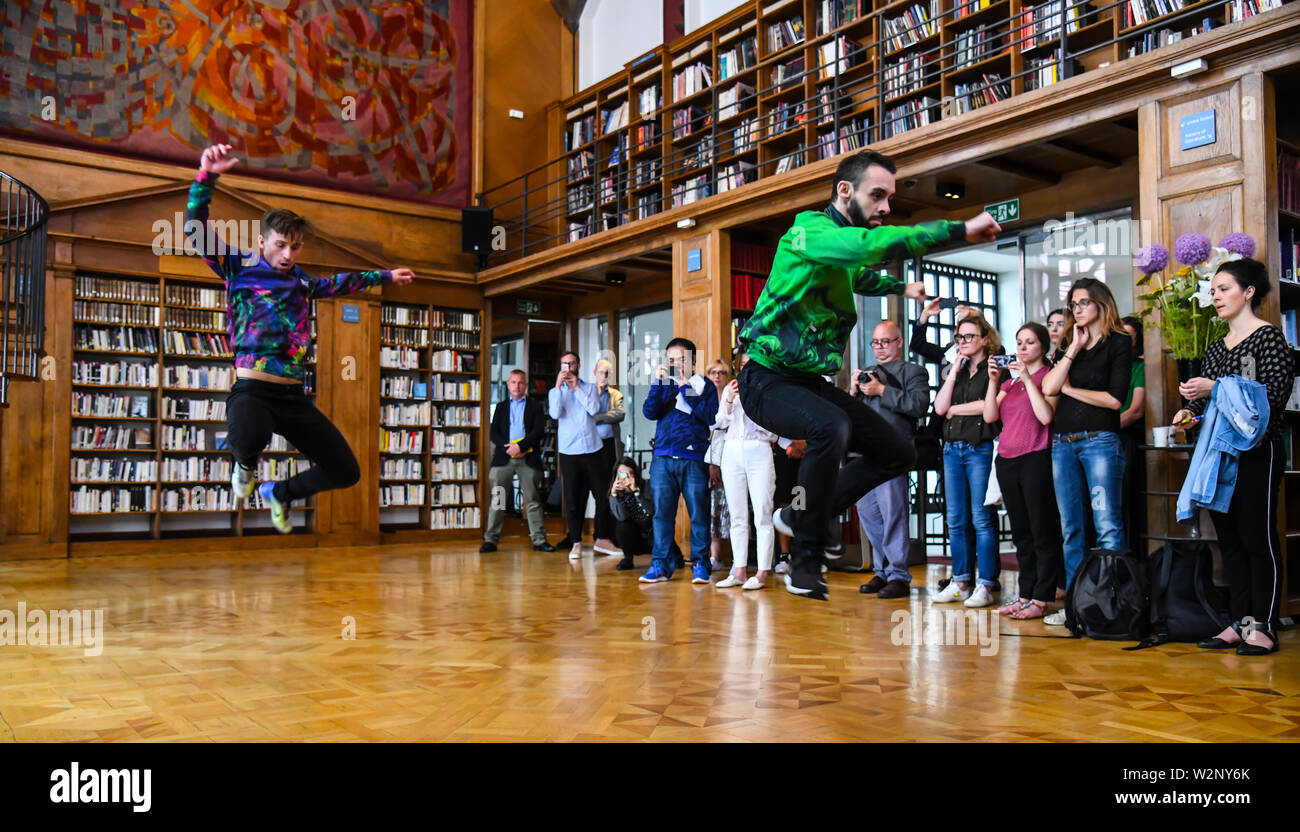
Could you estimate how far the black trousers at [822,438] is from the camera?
127 inches

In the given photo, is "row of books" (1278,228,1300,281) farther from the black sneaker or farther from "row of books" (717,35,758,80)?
"row of books" (717,35,758,80)

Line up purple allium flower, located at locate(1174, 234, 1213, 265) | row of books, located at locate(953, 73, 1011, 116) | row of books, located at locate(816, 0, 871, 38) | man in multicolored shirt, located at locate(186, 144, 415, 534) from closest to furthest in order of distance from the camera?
man in multicolored shirt, located at locate(186, 144, 415, 534) < purple allium flower, located at locate(1174, 234, 1213, 265) < row of books, located at locate(953, 73, 1011, 116) < row of books, located at locate(816, 0, 871, 38)

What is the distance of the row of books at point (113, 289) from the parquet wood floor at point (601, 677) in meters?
4.19

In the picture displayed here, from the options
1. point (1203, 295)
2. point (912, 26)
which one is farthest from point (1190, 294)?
point (912, 26)

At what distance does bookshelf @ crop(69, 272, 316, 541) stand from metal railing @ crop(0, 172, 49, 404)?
Result: 2.76ft

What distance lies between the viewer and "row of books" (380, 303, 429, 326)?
35.1 ft

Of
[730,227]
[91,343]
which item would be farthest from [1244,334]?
[91,343]

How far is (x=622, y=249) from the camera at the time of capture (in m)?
9.39

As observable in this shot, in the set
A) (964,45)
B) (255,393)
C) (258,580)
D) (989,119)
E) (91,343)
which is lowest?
(258,580)

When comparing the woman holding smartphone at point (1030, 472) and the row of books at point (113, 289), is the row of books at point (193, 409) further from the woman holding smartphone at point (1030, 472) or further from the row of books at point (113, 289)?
the woman holding smartphone at point (1030, 472)

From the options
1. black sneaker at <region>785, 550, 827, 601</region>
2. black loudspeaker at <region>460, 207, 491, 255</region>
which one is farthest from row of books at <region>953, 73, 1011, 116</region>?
black loudspeaker at <region>460, 207, 491, 255</region>

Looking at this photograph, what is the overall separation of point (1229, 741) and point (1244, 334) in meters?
2.23

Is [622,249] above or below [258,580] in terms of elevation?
above

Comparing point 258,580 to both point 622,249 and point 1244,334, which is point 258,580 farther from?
point 1244,334
